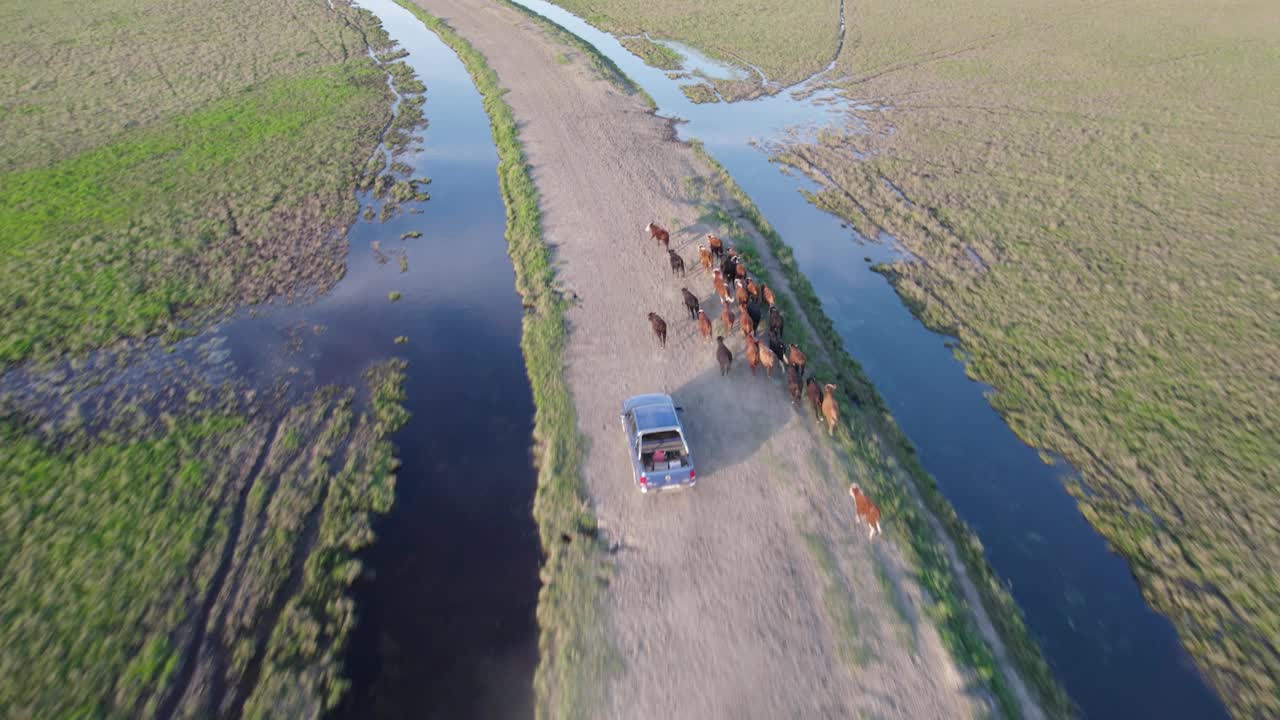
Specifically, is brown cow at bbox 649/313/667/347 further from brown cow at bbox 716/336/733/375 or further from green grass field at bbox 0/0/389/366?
green grass field at bbox 0/0/389/366

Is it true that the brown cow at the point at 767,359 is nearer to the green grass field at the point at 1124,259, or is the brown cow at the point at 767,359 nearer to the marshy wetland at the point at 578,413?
the marshy wetland at the point at 578,413

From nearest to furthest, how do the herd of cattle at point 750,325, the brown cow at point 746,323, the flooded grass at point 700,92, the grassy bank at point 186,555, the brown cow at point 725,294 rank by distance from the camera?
the grassy bank at point 186,555, the herd of cattle at point 750,325, the brown cow at point 746,323, the brown cow at point 725,294, the flooded grass at point 700,92

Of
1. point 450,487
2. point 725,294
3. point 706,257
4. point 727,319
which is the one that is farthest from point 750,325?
point 450,487

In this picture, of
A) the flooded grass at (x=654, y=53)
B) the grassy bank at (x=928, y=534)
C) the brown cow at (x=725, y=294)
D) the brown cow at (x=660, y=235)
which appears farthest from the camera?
the flooded grass at (x=654, y=53)

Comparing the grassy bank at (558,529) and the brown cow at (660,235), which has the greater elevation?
the brown cow at (660,235)

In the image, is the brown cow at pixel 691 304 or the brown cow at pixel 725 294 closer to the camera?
the brown cow at pixel 691 304

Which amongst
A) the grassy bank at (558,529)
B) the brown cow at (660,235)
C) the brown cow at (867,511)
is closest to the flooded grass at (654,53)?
the brown cow at (660,235)
